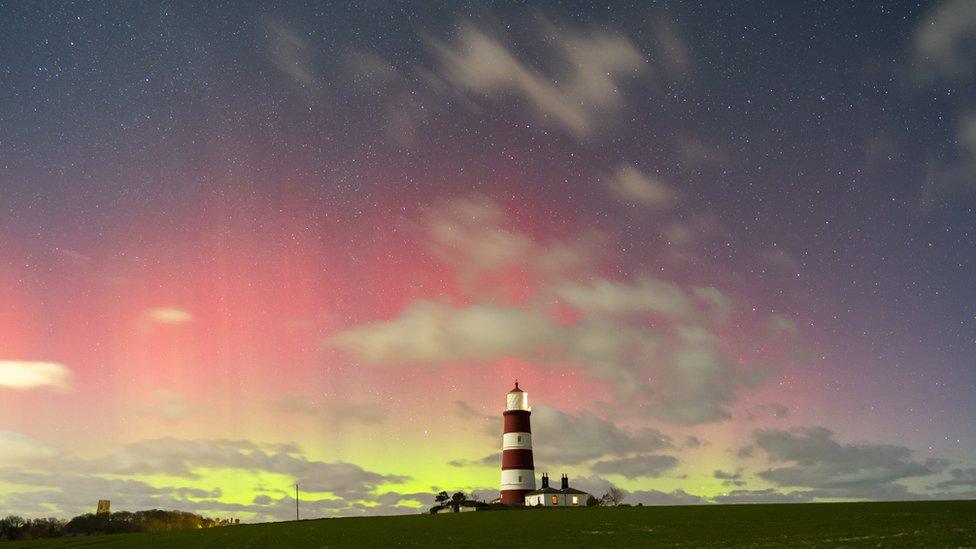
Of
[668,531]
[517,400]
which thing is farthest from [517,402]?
[668,531]

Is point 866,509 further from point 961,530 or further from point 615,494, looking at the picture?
point 615,494

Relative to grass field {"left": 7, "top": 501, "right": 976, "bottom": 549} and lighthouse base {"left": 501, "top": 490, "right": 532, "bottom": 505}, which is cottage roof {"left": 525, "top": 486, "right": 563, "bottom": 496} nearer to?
lighthouse base {"left": 501, "top": 490, "right": 532, "bottom": 505}

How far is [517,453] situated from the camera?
10444cm

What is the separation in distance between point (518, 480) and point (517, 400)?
36.7 ft

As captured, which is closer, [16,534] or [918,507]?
[918,507]

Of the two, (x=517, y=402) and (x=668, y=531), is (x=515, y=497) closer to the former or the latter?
(x=517, y=402)

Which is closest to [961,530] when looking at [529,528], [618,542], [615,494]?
[618,542]

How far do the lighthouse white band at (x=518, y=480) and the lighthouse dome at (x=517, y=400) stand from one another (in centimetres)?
876

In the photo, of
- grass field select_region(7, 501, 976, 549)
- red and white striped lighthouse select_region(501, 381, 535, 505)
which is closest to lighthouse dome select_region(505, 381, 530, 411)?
red and white striped lighthouse select_region(501, 381, 535, 505)

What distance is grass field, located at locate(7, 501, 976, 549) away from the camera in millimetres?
43156

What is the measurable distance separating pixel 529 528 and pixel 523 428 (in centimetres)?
4306

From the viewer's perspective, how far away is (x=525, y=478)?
103m

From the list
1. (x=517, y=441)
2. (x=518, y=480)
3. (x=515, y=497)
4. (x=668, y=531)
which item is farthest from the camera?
(x=517, y=441)

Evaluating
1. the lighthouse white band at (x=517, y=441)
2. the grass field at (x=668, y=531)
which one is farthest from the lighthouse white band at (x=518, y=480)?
the grass field at (x=668, y=531)
